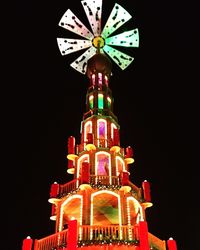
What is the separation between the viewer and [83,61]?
Result: 36188 millimetres

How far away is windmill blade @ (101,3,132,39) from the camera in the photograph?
3503 centimetres

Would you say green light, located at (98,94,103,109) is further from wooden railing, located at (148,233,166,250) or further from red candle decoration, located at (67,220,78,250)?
red candle decoration, located at (67,220,78,250)

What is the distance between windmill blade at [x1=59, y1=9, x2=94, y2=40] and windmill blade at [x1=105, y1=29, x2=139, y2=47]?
2564 millimetres

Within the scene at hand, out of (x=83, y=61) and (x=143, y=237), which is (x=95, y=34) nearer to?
(x=83, y=61)

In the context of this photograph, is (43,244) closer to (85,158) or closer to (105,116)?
(85,158)

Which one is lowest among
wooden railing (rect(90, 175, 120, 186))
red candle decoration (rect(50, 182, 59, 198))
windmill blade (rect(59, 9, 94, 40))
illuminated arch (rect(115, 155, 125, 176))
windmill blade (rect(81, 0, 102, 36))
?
red candle decoration (rect(50, 182, 59, 198))

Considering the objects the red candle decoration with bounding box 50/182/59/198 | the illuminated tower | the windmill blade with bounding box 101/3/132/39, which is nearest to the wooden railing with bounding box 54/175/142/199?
the illuminated tower

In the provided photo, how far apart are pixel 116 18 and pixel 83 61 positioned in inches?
205

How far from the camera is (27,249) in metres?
19.4

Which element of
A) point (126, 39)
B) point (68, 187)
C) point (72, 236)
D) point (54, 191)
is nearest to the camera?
point (72, 236)

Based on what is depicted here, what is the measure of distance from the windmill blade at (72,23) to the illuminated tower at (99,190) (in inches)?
3.6

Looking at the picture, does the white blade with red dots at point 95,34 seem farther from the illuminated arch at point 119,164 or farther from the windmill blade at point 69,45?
the illuminated arch at point 119,164

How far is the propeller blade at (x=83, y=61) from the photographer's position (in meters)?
35.9

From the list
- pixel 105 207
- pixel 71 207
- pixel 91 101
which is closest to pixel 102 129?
pixel 91 101
